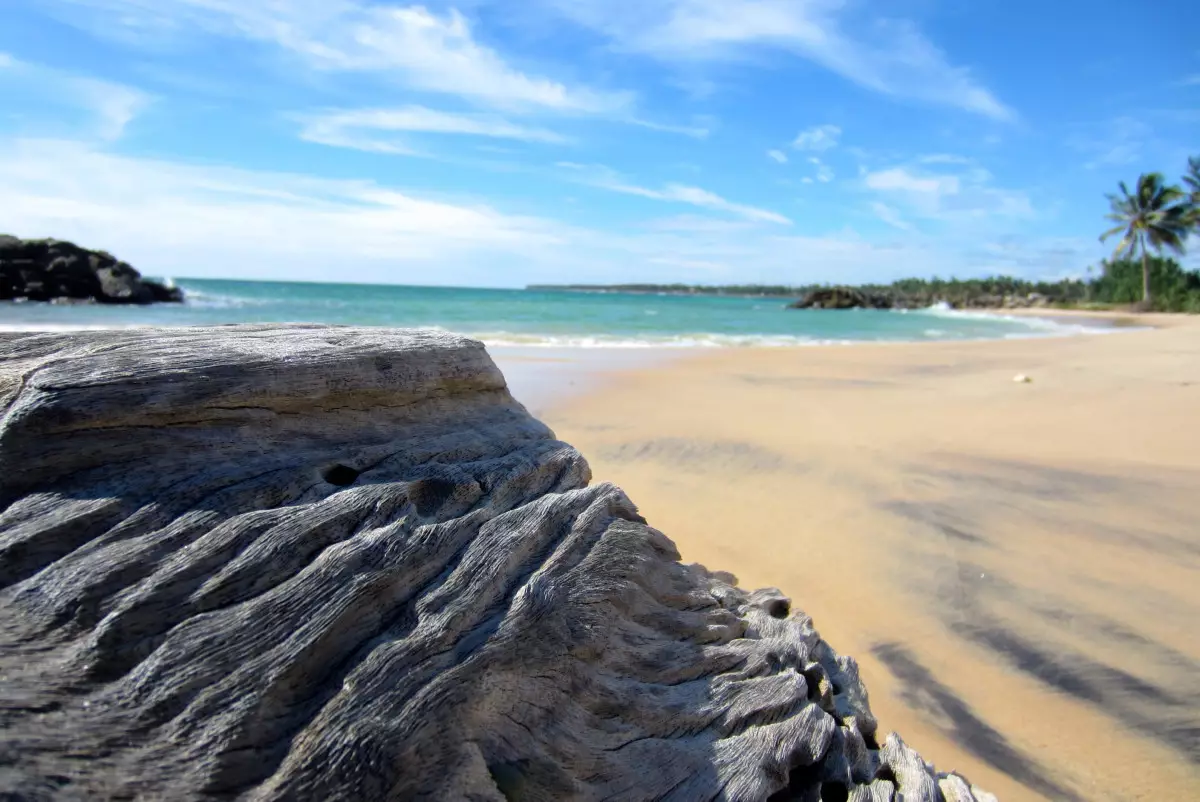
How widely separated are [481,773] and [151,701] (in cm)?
87

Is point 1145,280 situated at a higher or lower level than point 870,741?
higher

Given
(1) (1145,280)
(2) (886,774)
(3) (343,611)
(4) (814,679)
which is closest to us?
(3) (343,611)

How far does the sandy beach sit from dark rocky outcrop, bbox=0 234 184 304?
3733 centimetres

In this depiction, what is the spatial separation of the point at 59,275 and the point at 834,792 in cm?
4612

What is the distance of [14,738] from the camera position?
5.45 ft

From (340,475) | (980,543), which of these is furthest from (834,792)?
(980,543)

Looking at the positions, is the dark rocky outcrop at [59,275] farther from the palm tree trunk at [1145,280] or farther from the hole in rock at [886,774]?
the palm tree trunk at [1145,280]

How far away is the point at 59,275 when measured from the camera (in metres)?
37.5

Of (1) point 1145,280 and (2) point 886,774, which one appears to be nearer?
(2) point 886,774

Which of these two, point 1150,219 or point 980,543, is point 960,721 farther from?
point 1150,219

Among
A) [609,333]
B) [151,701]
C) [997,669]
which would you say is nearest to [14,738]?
[151,701]

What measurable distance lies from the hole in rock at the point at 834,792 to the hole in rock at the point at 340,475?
83.6 inches

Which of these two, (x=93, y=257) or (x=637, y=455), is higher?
(x=93, y=257)

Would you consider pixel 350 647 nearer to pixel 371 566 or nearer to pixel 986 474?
pixel 371 566
